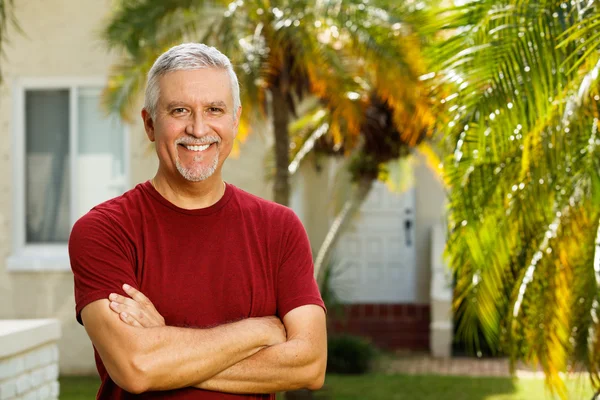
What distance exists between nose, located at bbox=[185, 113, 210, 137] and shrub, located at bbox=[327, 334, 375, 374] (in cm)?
918

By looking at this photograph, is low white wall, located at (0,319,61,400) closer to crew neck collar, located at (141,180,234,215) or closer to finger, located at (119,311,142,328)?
crew neck collar, located at (141,180,234,215)

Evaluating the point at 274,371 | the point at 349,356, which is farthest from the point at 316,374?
the point at 349,356

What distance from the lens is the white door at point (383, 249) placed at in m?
15.3

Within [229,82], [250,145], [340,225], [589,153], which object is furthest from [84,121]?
[229,82]

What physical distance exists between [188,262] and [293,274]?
347mm

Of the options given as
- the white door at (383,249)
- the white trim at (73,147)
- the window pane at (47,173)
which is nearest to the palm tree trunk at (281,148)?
the white trim at (73,147)

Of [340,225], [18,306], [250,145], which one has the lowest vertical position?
[18,306]

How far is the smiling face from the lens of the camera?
10.2ft

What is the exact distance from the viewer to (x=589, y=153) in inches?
222

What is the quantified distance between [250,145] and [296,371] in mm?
8919

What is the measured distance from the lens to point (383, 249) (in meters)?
15.4

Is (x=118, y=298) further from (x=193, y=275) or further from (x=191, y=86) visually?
(x=191, y=86)

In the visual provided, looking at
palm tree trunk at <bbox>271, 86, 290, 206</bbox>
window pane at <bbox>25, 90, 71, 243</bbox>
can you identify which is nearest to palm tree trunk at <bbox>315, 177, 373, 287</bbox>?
palm tree trunk at <bbox>271, 86, 290, 206</bbox>

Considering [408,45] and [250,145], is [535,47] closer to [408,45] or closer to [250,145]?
[408,45]
